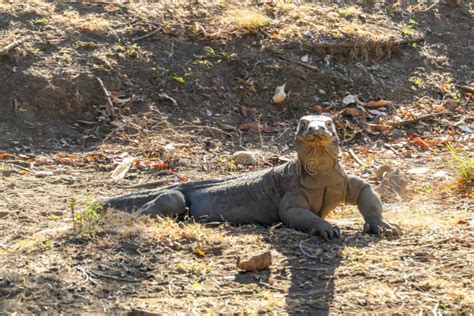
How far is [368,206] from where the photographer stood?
7.63 metres

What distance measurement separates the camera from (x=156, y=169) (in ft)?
35.2

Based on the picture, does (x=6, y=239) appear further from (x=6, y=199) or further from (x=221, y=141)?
(x=221, y=141)

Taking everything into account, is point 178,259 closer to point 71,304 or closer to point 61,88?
point 71,304

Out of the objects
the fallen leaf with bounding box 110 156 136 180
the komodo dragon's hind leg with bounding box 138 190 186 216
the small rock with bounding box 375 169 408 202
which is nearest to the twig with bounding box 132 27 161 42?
the fallen leaf with bounding box 110 156 136 180

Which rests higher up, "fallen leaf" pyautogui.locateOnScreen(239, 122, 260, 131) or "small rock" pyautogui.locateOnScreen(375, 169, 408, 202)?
"small rock" pyautogui.locateOnScreen(375, 169, 408, 202)

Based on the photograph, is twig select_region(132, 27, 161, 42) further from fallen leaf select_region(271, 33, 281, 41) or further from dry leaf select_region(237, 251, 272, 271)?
dry leaf select_region(237, 251, 272, 271)

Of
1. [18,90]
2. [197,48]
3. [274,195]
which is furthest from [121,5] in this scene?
[274,195]

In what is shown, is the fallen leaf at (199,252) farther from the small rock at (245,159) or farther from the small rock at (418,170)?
the small rock at (418,170)

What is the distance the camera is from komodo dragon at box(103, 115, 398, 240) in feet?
24.2

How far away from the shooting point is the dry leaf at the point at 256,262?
639 centimetres

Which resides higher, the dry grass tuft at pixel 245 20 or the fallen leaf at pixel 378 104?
the dry grass tuft at pixel 245 20

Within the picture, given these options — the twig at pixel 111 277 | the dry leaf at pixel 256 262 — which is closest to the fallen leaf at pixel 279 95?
the dry leaf at pixel 256 262

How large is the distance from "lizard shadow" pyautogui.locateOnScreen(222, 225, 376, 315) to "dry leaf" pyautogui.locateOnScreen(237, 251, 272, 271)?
4cm

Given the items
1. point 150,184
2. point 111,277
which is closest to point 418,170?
point 150,184
